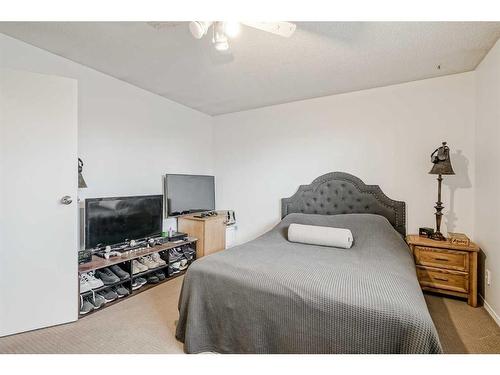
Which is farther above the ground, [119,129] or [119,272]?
[119,129]

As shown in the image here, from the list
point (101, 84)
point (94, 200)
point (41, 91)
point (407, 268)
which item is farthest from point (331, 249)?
point (101, 84)

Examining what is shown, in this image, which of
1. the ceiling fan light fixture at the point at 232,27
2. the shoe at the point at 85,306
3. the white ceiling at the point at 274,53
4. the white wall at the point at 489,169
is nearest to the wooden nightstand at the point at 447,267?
the white wall at the point at 489,169

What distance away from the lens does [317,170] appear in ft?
11.2

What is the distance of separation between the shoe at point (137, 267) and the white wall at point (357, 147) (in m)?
1.69

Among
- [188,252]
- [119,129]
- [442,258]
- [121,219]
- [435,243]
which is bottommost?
[188,252]

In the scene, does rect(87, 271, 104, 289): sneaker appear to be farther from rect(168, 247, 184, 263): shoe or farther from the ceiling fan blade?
the ceiling fan blade

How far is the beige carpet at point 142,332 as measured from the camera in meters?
1.71

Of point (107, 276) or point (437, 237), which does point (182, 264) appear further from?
point (437, 237)

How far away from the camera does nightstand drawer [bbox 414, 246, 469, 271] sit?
231 centimetres

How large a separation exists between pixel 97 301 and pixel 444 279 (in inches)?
130

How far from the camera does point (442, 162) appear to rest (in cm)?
247

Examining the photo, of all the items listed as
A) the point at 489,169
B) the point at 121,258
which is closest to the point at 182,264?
the point at 121,258
